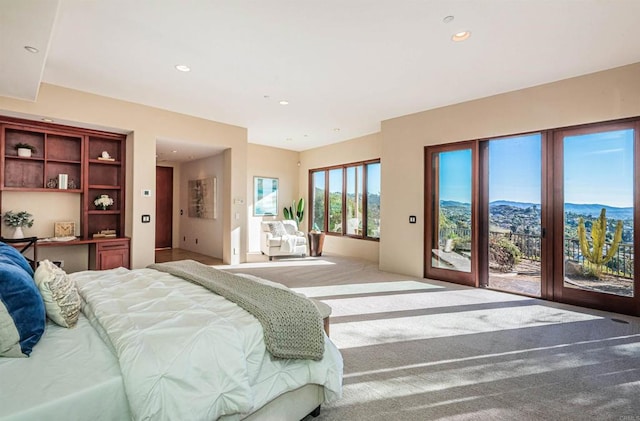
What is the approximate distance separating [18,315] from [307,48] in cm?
315

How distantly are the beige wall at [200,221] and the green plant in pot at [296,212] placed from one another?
84.1 inches

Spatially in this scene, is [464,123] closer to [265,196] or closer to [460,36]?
[460,36]

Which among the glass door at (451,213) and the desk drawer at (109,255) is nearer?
the desk drawer at (109,255)

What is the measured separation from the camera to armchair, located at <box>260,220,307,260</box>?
23.9 feet

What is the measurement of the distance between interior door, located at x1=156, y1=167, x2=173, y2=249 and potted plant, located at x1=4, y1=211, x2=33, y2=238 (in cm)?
403

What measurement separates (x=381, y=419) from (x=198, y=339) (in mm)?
1195

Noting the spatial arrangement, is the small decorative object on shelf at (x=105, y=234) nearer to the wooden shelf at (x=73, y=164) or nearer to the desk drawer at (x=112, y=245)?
the wooden shelf at (x=73, y=164)

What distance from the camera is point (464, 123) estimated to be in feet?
16.0

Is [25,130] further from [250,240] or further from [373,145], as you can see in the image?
[373,145]

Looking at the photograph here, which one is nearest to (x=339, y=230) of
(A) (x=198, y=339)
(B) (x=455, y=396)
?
(B) (x=455, y=396)

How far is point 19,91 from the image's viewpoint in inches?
145

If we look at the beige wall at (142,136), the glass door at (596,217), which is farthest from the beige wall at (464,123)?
the beige wall at (142,136)

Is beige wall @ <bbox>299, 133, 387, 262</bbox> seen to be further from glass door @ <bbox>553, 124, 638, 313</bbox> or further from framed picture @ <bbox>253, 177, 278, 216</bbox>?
glass door @ <bbox>553, 124, 638, 313</bbox>

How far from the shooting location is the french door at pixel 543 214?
146 inches
